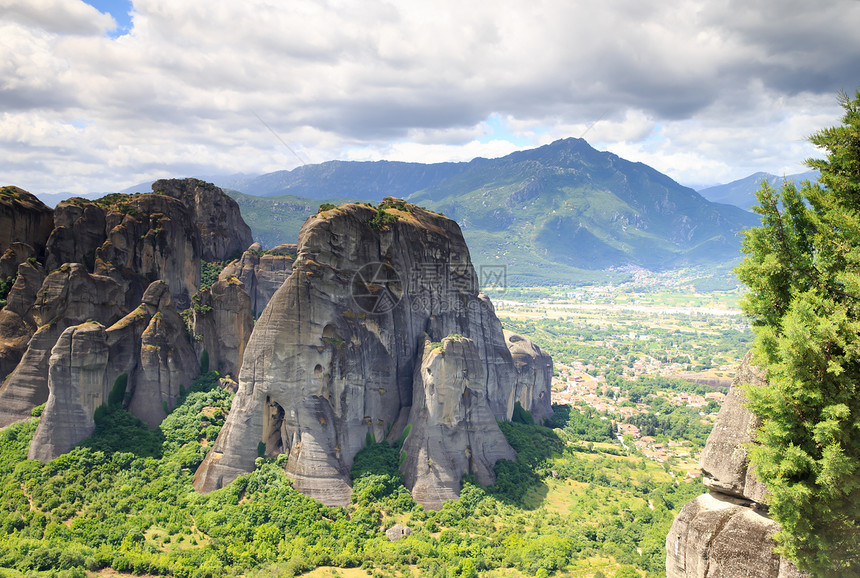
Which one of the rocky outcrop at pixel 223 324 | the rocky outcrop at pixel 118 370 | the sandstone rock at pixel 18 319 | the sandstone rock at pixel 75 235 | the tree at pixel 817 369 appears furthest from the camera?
the rocky outcrop at pixel 223 324

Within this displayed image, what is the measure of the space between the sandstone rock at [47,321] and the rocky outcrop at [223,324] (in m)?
7.07

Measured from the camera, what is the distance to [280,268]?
56344mm

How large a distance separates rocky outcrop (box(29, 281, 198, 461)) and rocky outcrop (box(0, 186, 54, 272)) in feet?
34.8

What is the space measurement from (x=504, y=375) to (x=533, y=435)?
699 cm

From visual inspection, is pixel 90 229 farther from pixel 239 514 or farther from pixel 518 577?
pixel 518 577

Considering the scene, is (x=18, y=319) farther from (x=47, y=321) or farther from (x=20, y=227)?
(x=20, y=227)

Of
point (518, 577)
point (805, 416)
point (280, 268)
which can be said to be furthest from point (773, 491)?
point (280, 268)

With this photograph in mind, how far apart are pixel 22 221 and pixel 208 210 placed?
61.2ft

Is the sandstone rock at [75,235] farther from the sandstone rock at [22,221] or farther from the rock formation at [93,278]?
the sandstone rock at [22,221]

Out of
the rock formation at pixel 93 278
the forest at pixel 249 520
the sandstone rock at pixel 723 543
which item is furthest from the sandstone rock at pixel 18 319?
the sandstone rock at pixel 723 543

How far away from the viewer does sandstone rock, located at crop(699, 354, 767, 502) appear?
39.7 ft

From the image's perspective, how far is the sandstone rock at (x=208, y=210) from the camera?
5662 cm

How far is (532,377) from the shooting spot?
62.4 m

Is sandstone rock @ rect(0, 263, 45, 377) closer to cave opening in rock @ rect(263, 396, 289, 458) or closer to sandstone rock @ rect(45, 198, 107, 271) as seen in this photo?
sandstone rock @ rect(45, 198, 107, 271)
